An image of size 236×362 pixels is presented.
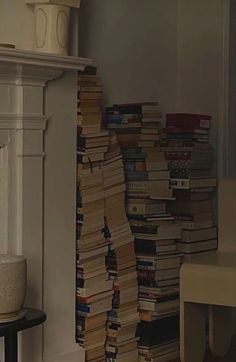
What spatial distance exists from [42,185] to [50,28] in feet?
2.12

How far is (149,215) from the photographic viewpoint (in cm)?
354

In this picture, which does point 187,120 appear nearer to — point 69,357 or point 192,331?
point 192,331

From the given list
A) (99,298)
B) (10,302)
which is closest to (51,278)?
(99,298)

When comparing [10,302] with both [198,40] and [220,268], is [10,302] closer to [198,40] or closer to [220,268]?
[220,268]

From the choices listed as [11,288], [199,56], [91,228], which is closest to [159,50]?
[199,56]

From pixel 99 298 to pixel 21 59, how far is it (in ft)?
3.74

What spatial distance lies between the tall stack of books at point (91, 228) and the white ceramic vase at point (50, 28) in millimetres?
298

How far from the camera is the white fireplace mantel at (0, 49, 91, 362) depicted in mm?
2971

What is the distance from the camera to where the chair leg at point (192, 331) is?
3.01m

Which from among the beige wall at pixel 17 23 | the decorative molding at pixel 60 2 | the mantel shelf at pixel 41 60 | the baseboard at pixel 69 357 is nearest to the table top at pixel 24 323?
the baseboard at pixel 69 357

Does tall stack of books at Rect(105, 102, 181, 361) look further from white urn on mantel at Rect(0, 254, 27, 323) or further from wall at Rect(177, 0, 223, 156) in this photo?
white urn on mantel at Rect(0, 254, 27, 323)

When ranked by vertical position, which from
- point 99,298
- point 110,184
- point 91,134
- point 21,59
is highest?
point 21,59

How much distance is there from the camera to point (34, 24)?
9.99 feet

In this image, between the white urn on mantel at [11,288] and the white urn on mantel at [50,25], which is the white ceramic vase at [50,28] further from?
the white urn on mantel at [11,288]
